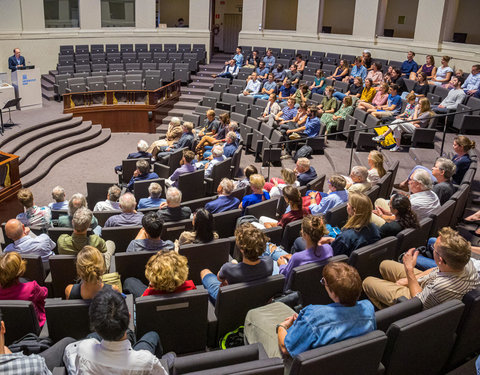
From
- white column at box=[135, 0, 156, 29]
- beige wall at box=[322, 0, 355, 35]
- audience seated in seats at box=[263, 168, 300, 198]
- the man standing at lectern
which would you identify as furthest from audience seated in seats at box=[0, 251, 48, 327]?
beige wall at box=[322, 0, 355, 35]

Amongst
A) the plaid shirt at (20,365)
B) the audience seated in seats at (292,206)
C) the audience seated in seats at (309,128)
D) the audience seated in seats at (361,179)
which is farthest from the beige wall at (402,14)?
the plaid shirt at (20,365)

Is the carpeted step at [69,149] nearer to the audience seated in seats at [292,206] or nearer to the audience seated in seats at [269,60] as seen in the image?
the audience seated in seats at [269,60]

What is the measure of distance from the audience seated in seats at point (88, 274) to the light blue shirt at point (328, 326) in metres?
1.45

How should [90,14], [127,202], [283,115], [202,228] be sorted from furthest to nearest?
1. [90,14]
2. [283,115]
3. [127,202]
4. [202,228]

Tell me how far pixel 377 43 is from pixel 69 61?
10285 mm

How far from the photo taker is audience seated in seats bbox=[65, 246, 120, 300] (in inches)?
130

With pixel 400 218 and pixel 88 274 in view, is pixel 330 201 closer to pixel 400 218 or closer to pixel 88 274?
pixel 400 218

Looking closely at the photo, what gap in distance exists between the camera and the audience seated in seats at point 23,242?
450cm

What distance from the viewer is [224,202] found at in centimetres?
562

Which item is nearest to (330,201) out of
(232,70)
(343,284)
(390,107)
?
(343,284)

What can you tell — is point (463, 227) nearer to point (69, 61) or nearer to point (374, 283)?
point (374, 283)

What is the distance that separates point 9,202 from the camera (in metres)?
7.87

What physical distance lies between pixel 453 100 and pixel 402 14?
9.52 m

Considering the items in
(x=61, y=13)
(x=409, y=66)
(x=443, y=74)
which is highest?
(x=61, y=13)
